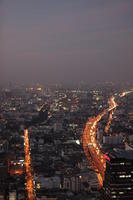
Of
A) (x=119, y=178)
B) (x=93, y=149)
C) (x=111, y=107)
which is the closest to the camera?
(x=119, y=178)

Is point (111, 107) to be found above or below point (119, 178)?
above

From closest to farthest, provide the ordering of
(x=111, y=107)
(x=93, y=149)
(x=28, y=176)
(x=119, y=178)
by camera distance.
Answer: (x=119, y=178), (x=28, y=176), (x=93, y=149), (x=111, y=107)

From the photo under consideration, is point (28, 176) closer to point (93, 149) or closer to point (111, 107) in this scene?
point (93, 149)

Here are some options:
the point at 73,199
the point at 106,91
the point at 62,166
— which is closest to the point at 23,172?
the point at 62,166

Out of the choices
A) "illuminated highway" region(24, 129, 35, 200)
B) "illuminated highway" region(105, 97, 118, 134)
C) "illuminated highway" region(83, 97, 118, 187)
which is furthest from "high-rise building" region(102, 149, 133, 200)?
"illuminated highway" region(105, 97, 118, 134)

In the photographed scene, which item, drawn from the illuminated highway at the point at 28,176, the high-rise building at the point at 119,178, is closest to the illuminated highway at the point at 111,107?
the illuminated highway at the point at 28,176

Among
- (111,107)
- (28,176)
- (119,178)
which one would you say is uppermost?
(111,107)

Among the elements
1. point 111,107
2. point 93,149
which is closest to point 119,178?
point 93,149

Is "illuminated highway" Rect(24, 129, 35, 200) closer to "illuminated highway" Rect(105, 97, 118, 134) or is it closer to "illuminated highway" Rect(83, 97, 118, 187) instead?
"illuminated highway" Rect(83, 97, 118, 187)
